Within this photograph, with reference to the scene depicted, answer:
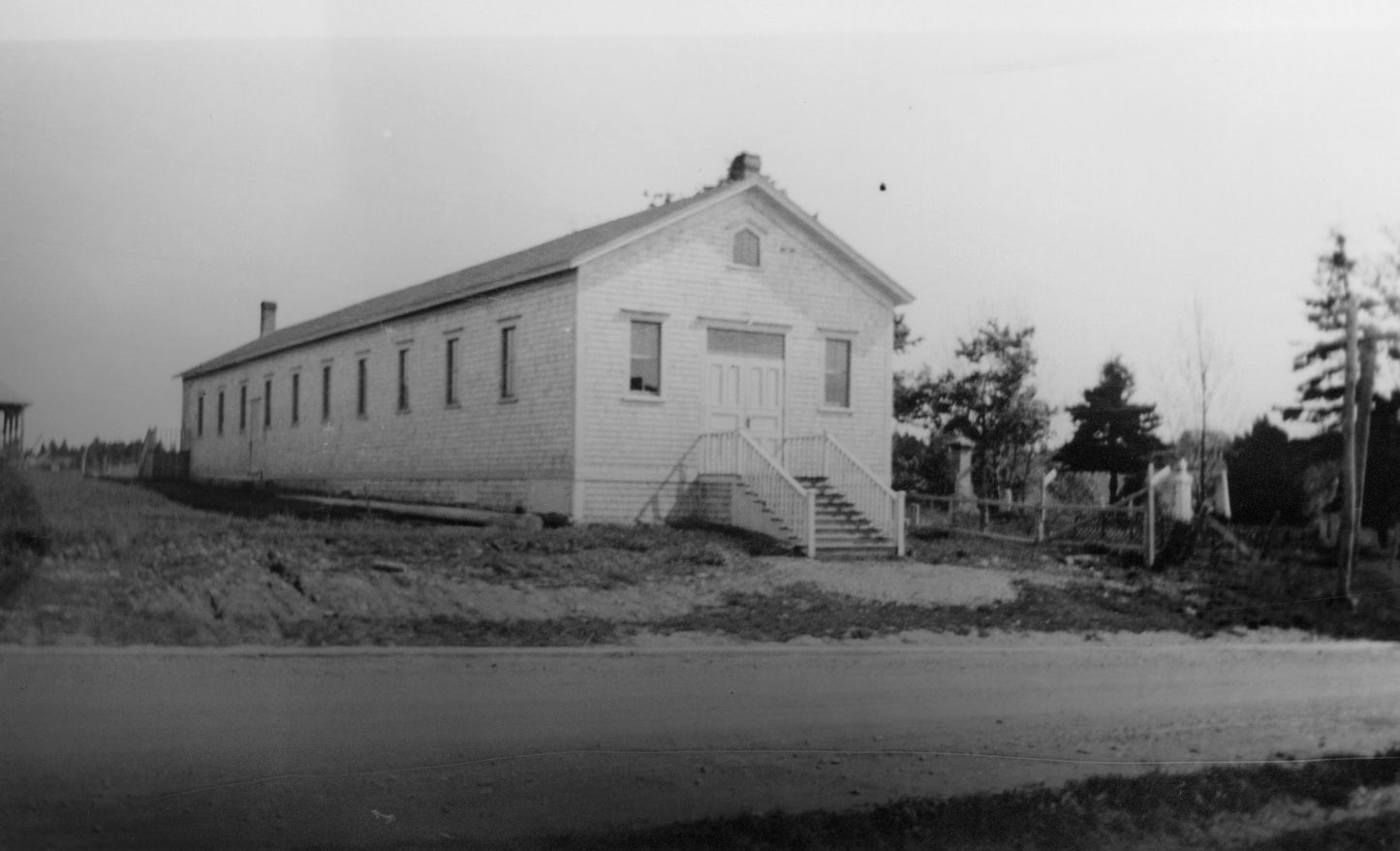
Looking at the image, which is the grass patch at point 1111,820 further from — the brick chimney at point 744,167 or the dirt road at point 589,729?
the brick chimney at point 744,167

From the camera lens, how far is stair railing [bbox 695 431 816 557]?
14738 mm

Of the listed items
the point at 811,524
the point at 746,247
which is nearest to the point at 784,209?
the point at 746,247

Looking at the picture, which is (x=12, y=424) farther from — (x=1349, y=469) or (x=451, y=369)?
(x=1349, y=469)

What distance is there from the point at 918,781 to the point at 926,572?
4.29 m

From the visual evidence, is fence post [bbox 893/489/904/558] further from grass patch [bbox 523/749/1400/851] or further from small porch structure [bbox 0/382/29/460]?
small porch structure [bbox 0/382/29/460]

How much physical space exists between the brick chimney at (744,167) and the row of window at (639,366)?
12.7 feet

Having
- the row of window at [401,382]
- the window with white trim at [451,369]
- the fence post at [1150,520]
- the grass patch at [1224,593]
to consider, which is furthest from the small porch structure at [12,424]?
the fence post at [1150,520]

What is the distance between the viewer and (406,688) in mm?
8164

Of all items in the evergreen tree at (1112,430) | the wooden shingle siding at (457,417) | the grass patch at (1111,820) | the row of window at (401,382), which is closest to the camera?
the grass patch at (1111,820)

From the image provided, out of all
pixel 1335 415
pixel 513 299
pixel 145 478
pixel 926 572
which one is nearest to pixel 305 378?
pixel 513 299

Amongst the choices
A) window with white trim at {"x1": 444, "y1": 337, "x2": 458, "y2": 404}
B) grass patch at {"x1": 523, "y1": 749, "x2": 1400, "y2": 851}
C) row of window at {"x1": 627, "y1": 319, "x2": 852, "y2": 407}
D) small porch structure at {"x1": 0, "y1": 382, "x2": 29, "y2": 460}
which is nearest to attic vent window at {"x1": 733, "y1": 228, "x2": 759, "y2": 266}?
row of window at {"x1": 627, "y1": 319, "x2": 852, "y2": 407}

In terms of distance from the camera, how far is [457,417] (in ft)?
51.4

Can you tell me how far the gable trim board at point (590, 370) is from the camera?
13.1m

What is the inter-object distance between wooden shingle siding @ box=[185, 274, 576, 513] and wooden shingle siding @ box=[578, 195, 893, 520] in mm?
398
